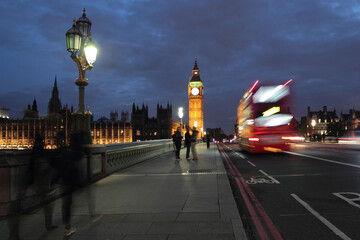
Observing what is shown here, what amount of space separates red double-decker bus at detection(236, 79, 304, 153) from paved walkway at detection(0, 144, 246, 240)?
1079cm

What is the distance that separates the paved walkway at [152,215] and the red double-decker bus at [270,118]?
10787mm

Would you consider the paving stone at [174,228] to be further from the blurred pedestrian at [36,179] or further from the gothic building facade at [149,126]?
the gothic building facade at [149,126]

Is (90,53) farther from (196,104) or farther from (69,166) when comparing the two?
(196,104)

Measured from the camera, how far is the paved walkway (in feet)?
16.4

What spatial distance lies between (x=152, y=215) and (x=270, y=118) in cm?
1495

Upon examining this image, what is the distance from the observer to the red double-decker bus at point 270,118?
1931cm

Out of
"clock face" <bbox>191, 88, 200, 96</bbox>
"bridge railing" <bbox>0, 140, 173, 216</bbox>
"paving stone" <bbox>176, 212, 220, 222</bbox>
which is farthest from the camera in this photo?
"clock face" <bbox>191, 88, 200, 96</bbox>

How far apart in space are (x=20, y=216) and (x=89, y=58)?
A: 603 centimetres

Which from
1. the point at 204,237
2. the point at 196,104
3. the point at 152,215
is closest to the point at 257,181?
the point at 152,215

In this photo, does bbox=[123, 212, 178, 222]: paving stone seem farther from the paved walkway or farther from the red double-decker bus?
the red double-decker bus

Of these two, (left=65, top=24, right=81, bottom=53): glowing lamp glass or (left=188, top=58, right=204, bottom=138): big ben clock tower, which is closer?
(left=65, top=24, right=81, bottom=53): glowing lamp glass

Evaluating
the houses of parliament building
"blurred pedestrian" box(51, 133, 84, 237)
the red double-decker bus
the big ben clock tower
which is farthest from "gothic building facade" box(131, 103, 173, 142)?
"blurred pedestrian" box(51, 133, 84, 237)

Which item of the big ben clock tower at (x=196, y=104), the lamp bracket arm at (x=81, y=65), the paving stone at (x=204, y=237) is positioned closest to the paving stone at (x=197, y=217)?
the paving stone at (x=204, y=237)

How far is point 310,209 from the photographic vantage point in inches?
249
